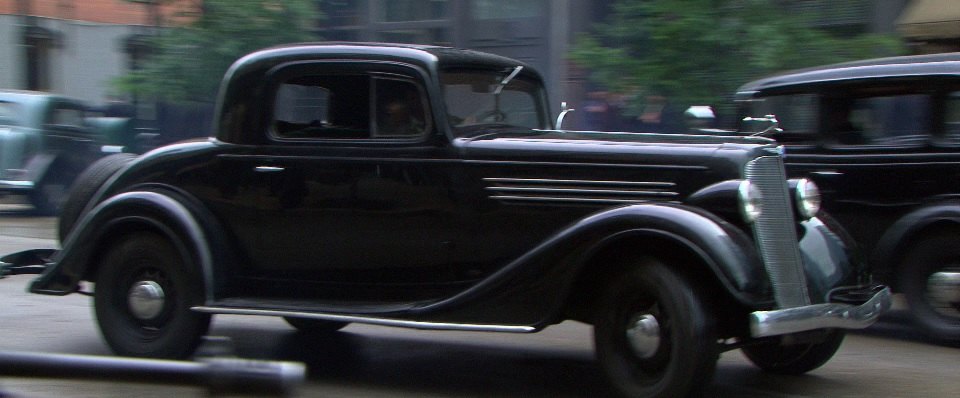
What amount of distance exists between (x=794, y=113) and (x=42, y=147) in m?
11.1

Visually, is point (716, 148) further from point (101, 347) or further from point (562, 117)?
point (101, 347)

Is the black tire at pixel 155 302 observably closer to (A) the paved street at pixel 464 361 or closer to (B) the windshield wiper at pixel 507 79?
(A) the paved street at pixel 464 361

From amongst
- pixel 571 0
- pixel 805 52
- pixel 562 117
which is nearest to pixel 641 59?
pixel 805 52

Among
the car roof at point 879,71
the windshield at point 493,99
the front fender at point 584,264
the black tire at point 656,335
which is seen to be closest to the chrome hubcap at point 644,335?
the black tire at point 656,335

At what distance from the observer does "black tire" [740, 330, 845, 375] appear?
5710mm

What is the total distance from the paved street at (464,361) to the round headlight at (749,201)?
107 centimetres

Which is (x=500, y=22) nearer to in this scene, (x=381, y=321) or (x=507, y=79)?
(x=507, y=79)

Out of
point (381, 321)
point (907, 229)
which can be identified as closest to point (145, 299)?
point (381, 321)

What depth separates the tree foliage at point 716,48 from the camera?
10609 mm

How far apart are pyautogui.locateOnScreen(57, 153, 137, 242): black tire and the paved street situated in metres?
0.74

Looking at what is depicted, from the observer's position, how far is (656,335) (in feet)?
15.7

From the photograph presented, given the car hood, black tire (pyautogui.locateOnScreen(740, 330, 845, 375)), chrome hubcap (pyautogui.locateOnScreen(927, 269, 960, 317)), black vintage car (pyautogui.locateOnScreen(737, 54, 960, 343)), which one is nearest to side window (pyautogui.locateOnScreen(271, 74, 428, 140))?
the car hood

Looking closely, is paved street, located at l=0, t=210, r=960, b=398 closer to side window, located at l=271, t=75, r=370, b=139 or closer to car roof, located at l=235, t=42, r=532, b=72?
side window, located at l=271, t=75, r=370, b=139

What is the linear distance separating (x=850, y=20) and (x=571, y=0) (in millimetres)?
3965
